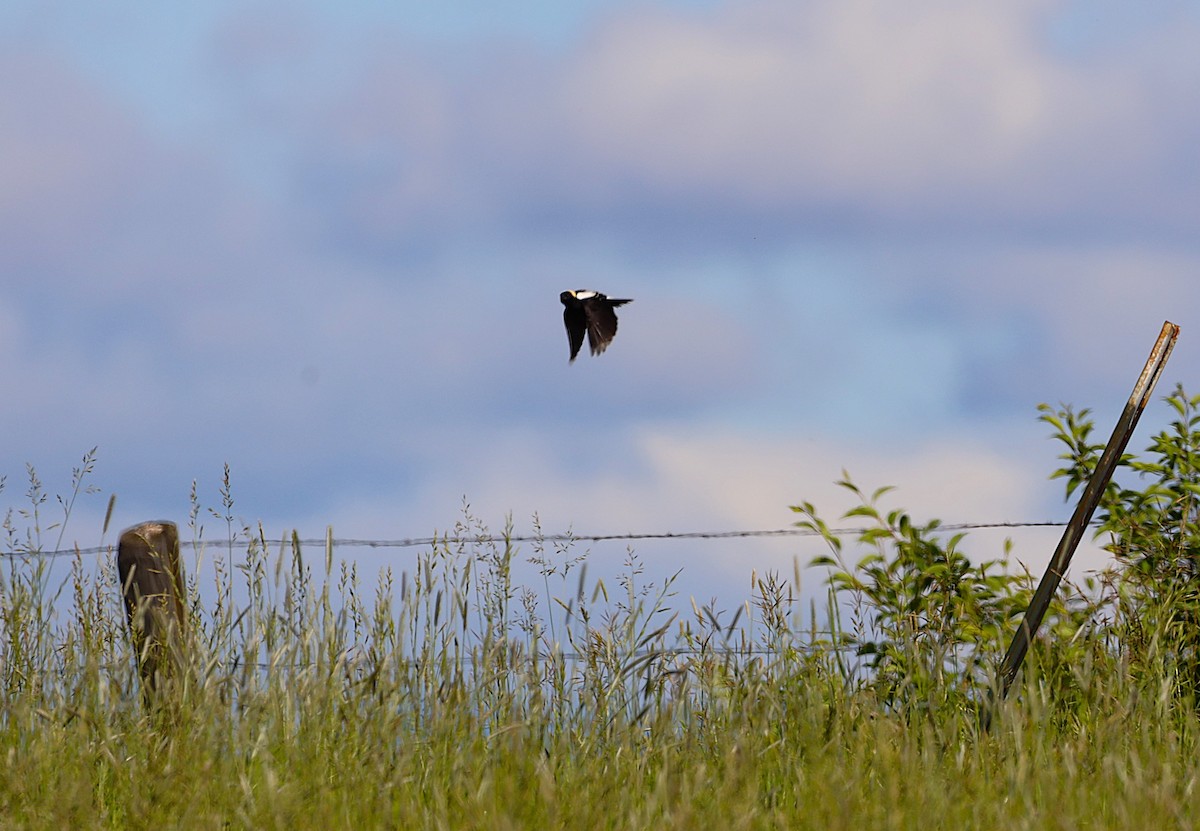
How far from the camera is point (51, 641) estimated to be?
12.8 ft

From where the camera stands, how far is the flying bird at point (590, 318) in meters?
6.59

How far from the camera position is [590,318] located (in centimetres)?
666

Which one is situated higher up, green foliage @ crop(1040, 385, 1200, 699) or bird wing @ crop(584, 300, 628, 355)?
bird wing @ crop(584, 300, 628, 355)

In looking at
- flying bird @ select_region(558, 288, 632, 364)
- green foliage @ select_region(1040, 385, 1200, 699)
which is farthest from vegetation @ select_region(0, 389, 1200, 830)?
flying bird @ select_region(558, 288, 632, 364)

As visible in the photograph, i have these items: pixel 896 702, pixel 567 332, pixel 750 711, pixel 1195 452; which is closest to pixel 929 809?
pixel 750 711

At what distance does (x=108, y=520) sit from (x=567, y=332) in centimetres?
318

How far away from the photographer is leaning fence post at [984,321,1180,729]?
4219 mm

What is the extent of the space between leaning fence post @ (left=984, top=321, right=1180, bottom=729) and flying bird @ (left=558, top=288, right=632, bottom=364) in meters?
2.76

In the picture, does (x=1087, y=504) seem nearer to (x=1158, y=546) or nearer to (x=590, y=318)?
(x=1158, y=546)

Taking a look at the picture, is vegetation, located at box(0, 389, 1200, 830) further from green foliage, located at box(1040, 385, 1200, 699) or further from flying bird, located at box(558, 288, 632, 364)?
flying bird, located at box(558, 288, 632, 364)

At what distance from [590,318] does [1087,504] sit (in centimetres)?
297

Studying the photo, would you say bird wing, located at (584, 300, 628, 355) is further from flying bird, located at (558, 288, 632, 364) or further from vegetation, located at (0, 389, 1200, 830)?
vegetation, located at (0, 389, 1200, 830)

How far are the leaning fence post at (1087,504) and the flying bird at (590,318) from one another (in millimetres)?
2763

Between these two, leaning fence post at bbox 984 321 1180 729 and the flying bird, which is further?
the flying bird
